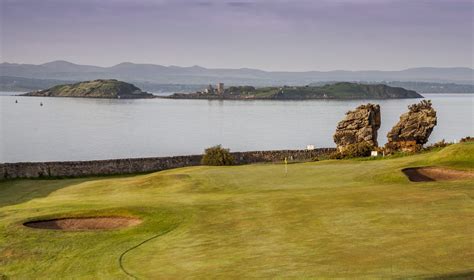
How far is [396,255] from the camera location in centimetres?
2042

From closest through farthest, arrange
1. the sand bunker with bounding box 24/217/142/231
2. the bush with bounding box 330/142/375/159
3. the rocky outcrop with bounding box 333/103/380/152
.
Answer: the sand bunker with bounding box 24/217/142/231
the bush with bounding box 330/142/375/159
the rocky outcrop with bounding box 333/103/380/152

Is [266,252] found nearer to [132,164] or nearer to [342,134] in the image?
[132,164]

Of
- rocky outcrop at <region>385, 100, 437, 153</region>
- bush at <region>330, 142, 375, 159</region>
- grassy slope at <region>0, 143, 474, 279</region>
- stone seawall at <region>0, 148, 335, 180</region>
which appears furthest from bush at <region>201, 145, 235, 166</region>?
grassy slope at <region>0, 143, 474, 279</region>

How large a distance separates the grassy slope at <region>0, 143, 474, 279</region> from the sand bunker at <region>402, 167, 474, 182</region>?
102 cm

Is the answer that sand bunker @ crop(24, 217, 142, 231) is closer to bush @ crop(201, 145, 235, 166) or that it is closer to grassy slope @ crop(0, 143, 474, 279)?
grassy slope @ crop(0, 143, 474, 279)

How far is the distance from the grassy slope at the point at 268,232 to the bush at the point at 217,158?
22.4 m

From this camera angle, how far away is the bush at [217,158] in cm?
6406

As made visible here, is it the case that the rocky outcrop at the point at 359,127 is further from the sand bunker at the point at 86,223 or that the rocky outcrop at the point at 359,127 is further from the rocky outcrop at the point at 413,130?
the sand bunker at the point at 86,223

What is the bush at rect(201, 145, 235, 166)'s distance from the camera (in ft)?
210

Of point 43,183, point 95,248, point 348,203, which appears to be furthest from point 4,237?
point 43,183

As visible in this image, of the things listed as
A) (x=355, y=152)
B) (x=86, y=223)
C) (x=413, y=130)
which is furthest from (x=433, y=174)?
(x=413, y=130)

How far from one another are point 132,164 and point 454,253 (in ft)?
149

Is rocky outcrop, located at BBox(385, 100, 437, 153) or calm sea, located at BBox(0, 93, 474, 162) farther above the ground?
rocky outcrop, located at BBox(385, 100, 437, 153)

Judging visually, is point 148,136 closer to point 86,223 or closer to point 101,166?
point 101,166
